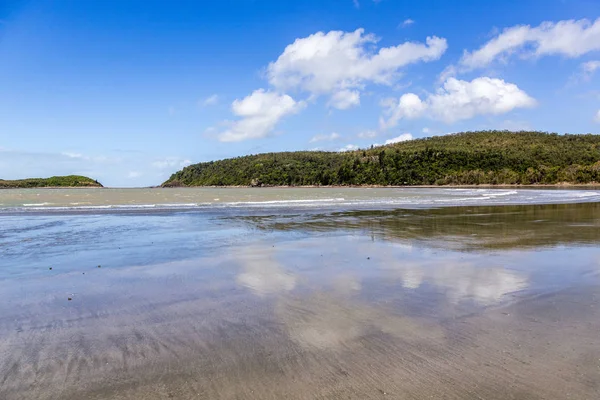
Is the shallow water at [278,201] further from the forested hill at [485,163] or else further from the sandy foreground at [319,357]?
the forested hill at [485,163]

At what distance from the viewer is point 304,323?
541 centimetres

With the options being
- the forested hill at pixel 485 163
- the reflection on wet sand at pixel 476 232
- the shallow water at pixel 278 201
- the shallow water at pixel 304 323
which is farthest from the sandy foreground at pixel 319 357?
the forested hill at pixel 485 163

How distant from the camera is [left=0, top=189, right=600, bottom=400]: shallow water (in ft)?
12.5

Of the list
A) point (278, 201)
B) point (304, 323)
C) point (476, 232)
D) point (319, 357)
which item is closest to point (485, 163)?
point (278, 201)

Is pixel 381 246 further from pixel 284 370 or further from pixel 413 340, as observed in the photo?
pixel 284 370

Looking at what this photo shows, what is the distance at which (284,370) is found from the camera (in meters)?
4.07

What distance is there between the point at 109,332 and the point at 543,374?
5.14 m

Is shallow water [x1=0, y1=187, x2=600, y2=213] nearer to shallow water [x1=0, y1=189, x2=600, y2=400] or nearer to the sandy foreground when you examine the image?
shallow water [x1=0, y1=189, x2=600, y2=400]

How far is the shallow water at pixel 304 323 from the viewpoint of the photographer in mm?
3820

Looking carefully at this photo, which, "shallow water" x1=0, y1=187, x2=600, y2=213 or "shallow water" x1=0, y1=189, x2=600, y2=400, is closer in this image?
"shallow water" x1=0, y1=189, x2=600, y2=400

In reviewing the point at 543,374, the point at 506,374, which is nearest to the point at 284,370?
the point at 506,374

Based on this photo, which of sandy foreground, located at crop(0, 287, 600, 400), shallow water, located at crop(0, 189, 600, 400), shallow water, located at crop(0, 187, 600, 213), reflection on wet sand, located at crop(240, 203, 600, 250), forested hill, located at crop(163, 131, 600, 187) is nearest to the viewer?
sandy foreground, located at crop(0, 287, 600, 400)

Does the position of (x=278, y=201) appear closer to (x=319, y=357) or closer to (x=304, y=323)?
(x=304, y=323)

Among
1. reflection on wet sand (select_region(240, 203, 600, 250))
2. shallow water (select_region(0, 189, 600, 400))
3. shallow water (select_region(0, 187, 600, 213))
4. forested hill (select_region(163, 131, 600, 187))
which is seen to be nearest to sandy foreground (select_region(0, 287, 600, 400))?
shallow water (select_region(0, 189, 600, 400))
